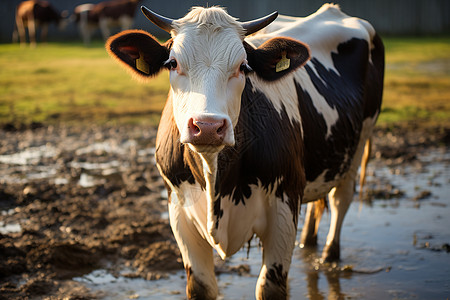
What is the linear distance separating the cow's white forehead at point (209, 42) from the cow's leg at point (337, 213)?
7.44ft

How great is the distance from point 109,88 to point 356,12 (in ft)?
43.4

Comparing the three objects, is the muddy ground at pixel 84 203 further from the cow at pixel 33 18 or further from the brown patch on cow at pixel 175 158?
the cow at pixel 33 18

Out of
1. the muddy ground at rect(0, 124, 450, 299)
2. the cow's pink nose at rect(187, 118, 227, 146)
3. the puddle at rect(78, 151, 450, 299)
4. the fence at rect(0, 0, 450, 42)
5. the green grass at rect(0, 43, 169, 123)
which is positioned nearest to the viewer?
the cow's pink nose at rect(187, 118, 227, 146)

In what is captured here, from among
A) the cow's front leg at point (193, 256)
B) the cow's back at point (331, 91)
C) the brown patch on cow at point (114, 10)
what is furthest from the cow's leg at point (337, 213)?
the brown patch on cow at point (114, 10)

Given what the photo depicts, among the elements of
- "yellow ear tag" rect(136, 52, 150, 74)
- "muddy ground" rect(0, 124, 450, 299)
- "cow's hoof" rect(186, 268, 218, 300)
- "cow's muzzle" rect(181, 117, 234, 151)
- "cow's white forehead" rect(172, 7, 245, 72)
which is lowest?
"muddy ground" rect(0, 124, 450, 299)

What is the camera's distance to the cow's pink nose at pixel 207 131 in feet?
8.13

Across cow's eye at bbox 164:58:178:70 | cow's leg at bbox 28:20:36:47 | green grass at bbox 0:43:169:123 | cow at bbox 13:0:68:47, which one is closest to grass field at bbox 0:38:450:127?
green grass at bbox 0:43:169:123

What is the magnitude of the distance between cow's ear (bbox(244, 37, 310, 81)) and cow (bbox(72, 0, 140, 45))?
20.3 meters

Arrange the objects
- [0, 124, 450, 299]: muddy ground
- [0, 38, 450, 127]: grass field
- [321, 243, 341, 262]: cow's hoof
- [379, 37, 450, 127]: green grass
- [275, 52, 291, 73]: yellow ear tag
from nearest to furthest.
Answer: [275, 52, 291, 73]: yellow ear tag → [0, 124, 450, 299]: muddy ground → [321, 243, 341, 262]: cow's hoof → [379, 37, 450, 127]: green grass → [0, 38, 450, 127]: grass field

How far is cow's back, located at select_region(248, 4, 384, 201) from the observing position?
3.94 meters

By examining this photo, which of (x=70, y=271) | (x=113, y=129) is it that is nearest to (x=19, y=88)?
(x=113, y=129)

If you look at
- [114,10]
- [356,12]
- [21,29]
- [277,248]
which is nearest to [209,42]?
[277,248]

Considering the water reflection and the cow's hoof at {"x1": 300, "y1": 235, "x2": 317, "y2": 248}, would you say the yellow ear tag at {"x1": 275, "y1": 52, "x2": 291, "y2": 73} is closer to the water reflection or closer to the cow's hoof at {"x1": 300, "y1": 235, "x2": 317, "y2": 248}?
the water reflection

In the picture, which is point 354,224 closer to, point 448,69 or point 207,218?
point 207,218
